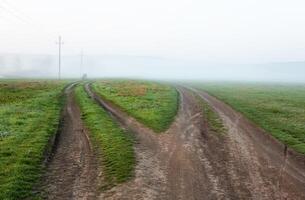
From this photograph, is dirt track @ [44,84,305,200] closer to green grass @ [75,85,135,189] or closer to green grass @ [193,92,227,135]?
green grass @ [75,85,135,189]

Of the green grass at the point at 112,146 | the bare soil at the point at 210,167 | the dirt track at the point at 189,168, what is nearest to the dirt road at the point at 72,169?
the dirt track at the point at 189,168

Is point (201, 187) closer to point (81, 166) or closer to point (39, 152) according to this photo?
point (81, 166)

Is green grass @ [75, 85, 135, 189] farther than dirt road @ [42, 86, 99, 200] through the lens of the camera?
Yes

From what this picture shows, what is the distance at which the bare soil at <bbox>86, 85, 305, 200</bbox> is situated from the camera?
1332 cm

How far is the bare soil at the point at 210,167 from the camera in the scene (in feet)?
43.7

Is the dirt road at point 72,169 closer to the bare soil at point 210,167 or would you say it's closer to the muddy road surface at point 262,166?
the bare soil at point 210,167

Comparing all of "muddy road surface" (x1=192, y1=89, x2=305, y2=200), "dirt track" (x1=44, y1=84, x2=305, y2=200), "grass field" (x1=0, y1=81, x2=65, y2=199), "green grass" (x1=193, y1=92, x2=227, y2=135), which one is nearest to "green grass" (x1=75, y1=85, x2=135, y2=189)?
"dirt track" (x1=44, y1=84, x2=305, y2=200)

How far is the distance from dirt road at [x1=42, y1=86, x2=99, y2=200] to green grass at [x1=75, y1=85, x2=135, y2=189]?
19.9 inches

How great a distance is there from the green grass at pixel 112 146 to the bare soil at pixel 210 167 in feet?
1.54

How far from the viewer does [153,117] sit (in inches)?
1168

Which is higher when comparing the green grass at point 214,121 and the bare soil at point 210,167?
the green grass at point 214,121

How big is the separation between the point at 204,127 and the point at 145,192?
13.9 metres

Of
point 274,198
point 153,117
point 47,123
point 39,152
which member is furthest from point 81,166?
point 153,117

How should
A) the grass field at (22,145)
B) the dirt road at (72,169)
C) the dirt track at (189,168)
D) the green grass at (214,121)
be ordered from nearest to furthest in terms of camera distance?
the dirt road at (72,169)
the dirt track at (189,168)
the grass field at (22,145)
the green grass at (214,121)
